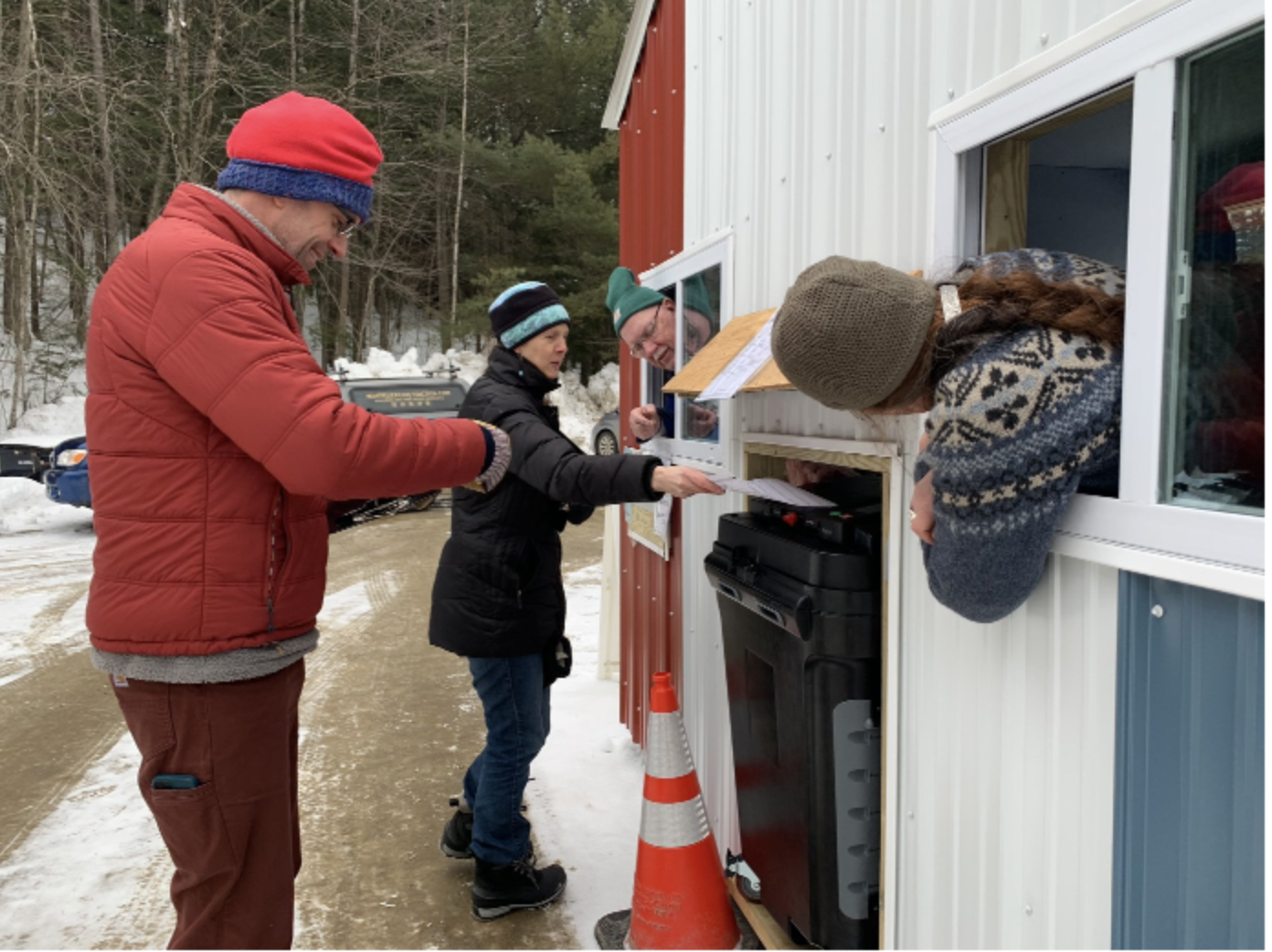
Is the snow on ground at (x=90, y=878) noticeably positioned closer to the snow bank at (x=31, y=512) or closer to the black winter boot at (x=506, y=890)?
the black winter boot at (x=506, y=890)

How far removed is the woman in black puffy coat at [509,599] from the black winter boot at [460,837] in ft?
1.26

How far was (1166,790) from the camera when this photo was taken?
1.33 meters

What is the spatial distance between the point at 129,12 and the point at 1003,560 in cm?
2596

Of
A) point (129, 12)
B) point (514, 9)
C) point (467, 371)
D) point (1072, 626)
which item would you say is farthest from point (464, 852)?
point (514, 9)

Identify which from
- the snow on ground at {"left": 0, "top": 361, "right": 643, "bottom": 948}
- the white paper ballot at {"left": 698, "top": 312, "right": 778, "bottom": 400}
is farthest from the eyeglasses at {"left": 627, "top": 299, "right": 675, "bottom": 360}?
the snow on ground at {"left": 0, "top": 361, "right": 643, "bottom": 948}

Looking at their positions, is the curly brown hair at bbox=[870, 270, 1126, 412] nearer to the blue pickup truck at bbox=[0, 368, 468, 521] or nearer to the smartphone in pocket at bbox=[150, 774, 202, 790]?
the smartphone in pocket at bbox=[150, 774, 202, 790]

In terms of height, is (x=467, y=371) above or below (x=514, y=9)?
below

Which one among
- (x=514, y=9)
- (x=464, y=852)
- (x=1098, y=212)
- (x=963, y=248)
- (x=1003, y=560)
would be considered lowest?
(x=464, y=852)

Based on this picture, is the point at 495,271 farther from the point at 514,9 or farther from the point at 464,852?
the point at 464,852

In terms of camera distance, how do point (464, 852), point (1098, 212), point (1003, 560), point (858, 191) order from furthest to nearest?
point (464, 852)
point (1098, 212)
point (858, 191)
point (1003, 560)

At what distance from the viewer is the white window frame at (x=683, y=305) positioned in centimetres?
318

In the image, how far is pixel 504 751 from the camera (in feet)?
10.5

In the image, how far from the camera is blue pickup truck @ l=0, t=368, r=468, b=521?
11.1 metres

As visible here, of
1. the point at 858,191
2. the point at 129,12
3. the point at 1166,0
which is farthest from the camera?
the point at 129,12
